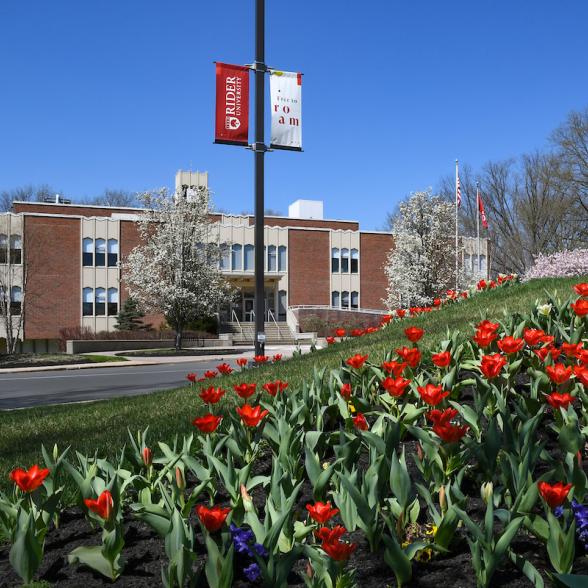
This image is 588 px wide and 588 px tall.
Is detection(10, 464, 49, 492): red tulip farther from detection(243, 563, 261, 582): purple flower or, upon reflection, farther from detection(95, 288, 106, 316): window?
detection(95, 288, 106, 316): window

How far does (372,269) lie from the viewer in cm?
5572

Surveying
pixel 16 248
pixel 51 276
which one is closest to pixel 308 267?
pixel 51 276

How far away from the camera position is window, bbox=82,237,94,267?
47125 mm

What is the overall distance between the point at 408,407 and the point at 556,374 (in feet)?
3.12

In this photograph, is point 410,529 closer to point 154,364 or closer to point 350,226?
point 154,364

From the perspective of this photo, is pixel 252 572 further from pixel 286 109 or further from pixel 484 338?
pixel 286 109

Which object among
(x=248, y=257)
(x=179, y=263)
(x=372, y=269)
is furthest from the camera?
(x=372, y=269)

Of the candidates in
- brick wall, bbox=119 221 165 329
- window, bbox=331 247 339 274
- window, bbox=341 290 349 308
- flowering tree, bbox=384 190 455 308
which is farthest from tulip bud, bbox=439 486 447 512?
window, bbox=331 247 339 274

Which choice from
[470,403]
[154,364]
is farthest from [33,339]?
[470,403]

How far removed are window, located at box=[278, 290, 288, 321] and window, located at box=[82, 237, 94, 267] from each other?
49.3 ft

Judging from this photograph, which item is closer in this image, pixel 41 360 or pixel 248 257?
pixel 41 360

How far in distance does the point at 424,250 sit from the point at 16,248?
27.7 meters

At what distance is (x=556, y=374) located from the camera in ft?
11.2

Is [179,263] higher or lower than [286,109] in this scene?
lower
